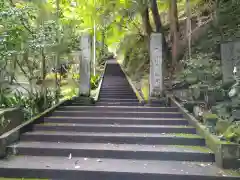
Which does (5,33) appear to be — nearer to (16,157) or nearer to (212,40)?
(16,157)

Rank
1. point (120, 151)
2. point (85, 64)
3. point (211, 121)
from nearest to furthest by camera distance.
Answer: point (120, 151) < point (211, 121) < point (85, 64)

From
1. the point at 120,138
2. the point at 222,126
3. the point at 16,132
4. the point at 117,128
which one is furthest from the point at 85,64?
the point at 222,126

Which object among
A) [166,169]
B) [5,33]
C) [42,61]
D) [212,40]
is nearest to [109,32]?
[212,40]

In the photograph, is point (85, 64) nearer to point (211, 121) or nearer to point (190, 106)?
point (190, 106)

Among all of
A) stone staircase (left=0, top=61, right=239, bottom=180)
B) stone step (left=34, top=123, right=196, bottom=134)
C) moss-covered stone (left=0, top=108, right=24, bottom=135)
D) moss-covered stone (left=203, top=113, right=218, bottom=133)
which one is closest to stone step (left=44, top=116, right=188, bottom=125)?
stone staircase (left=0, top=61, right=239, bottom=180)

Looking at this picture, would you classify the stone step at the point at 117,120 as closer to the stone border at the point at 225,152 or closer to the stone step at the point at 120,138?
the stone step at the point at 120,138

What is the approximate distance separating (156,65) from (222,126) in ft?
12.7

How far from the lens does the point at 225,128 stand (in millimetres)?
3928

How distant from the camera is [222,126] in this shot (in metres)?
3.96

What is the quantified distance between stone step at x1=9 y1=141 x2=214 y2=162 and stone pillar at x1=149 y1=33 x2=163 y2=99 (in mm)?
3355

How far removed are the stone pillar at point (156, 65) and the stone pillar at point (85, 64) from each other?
216 centimetres

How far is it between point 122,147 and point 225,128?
73.9 inches

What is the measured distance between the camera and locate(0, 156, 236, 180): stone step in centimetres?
343

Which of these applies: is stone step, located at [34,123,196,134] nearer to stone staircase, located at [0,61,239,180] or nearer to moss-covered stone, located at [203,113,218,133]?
stone staircase, located at [0,61,239,180]
